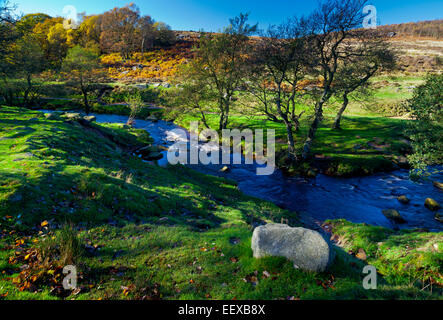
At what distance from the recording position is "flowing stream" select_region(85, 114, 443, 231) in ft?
57.0

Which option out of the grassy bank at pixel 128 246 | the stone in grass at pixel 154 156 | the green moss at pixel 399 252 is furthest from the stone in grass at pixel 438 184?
the stone in grass at pixel 154 156

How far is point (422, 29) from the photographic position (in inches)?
5822

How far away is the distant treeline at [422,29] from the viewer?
140m

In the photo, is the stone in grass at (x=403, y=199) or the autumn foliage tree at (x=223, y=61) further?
the autumn foliage tree at (x=223, y=61)

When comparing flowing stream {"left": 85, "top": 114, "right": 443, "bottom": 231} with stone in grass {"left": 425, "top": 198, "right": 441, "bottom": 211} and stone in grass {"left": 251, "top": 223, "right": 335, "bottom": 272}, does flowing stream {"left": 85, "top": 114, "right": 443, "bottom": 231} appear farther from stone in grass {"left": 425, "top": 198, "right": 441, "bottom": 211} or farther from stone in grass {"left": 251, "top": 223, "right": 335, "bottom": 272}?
stone in grass {"left": 251, "top": 223, "right": 335, "bottom": 272}

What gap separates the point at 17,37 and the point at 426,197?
4763cm

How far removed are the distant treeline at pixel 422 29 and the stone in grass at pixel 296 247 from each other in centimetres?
18762

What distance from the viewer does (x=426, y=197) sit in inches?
797

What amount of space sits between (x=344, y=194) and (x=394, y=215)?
474 centimetres

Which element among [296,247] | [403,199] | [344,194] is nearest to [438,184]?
[403,199]

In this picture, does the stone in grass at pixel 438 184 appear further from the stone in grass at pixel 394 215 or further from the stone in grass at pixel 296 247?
the stone in grass at pixel 296 247

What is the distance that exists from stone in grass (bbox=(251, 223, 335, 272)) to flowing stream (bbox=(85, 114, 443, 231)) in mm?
9890

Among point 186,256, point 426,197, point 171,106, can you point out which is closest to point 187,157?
point 171,106
